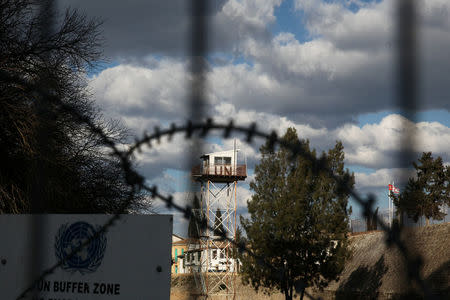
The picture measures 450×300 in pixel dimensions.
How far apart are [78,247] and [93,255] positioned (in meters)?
0.16

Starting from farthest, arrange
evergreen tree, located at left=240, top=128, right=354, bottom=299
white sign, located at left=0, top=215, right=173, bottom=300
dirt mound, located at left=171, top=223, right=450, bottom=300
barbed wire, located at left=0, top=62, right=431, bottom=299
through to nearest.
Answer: evergreen tree, located at left=240, top=128, right=354, bottom=299
dirt mound, located at left=171, top=223, right=450, bottom=300
white sign, located at left=0, top=215, right=173, bottom=300
barbed wire, located at left=0, top=62, right=431, bottom=299

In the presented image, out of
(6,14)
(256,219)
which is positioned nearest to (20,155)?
(6,14)

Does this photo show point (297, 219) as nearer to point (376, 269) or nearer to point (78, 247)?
point (376, 269)

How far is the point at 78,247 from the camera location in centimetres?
370

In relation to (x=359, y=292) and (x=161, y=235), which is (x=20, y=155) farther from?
(x=359, y=292)

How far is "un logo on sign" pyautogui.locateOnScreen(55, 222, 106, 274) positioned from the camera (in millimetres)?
3770

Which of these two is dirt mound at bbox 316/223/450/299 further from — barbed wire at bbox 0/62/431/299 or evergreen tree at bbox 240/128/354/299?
barbed wire at bbox 0/62/431/299

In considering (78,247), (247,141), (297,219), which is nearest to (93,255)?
(78,247)

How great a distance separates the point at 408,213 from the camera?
1632mm

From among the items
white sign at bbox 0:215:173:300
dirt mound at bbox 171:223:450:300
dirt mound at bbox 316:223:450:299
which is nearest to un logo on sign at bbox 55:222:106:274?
white sign at bbox 0:215:173:300

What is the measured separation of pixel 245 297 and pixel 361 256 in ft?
24.9

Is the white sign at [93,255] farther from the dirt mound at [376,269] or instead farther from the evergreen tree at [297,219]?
the evergreen tree at [297,219]

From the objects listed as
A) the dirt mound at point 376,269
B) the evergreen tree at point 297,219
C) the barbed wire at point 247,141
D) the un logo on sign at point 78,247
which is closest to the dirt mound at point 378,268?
the dirt mound at point 376,269

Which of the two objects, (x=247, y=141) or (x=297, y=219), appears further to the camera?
(x=297, y=219)
